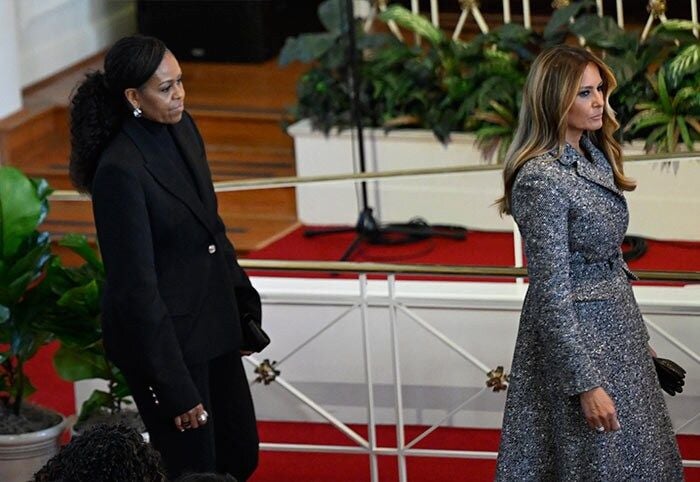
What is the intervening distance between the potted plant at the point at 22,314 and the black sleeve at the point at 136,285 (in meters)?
0.89

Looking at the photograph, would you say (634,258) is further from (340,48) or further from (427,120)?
(340,48)

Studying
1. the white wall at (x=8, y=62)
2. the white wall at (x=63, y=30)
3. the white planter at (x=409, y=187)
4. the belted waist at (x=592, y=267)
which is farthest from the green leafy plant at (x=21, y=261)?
the white wall at (x=63, y=30)

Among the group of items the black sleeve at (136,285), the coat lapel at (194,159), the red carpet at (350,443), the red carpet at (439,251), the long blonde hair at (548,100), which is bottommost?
A: the red carpet at (350,443)

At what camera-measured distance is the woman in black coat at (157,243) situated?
3.37 m

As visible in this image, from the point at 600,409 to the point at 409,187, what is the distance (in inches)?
146

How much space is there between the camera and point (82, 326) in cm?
427

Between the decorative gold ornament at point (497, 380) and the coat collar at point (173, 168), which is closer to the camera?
Result: the coat collar at point (173, 168)

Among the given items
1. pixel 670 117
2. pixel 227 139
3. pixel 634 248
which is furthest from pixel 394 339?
pixel 227 139

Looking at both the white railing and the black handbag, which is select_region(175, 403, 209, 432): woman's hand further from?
the white railing

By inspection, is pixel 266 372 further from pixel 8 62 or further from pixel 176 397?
pixel 8 62

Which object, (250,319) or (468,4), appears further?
(468,4)

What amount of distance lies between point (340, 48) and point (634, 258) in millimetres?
Answer: 1729

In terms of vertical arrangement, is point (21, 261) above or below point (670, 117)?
above

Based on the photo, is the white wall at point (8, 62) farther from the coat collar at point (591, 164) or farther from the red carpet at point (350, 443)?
the coat collar at point (591, 164)
